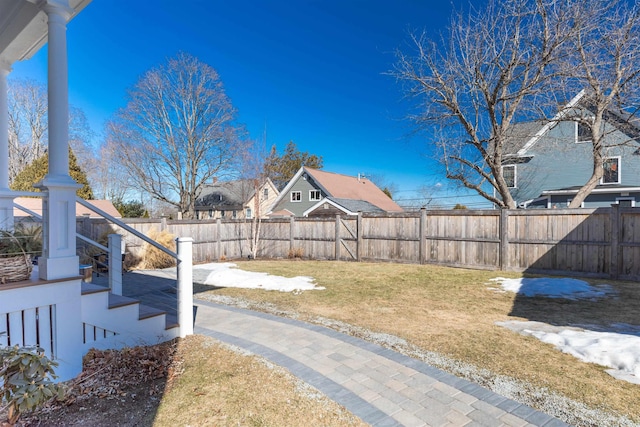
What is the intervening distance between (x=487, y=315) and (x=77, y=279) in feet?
16.9

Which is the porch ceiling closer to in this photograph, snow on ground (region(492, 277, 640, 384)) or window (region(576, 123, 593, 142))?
snow on ground (region(492, 277, 640, 384))

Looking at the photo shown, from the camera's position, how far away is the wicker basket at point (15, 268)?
274cm

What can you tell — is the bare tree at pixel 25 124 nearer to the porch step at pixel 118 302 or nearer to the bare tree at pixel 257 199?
the bare tree at pixel 257 199

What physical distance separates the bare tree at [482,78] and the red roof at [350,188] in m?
11.1

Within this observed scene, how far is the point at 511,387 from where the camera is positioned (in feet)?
9.27

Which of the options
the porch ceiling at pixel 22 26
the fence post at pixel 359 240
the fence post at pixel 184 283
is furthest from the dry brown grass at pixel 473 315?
the porch ceiling at pixel 22 26

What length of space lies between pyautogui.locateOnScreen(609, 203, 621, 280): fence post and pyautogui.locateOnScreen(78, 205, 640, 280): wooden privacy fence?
0.02 m

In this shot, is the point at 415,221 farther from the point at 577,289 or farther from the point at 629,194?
the point at 629,194

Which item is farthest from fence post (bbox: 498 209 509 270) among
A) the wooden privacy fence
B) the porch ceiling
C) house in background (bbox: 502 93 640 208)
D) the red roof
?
the red roof

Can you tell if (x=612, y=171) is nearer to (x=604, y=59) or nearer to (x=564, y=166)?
(x=564, y=166)

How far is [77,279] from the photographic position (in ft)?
9.62

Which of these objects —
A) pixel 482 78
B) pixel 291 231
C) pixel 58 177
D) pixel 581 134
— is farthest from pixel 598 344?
pixel 581 134

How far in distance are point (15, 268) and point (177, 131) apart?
715 inches

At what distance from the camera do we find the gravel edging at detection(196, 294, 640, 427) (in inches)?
93.5
